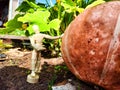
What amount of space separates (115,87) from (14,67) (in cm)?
180

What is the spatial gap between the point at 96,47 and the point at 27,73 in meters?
1.45

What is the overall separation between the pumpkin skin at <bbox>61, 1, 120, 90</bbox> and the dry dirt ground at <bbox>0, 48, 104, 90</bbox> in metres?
0.37

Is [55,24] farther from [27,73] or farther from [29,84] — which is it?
[29,84]

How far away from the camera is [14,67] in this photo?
201 inches

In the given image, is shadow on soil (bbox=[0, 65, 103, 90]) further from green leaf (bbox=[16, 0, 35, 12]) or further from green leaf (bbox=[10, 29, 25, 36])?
green leaf (bbox=[16, 0, 35, 12])

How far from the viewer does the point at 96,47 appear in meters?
3.74

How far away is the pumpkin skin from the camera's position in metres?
3.72

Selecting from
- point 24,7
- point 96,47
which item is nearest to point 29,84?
point 96,47

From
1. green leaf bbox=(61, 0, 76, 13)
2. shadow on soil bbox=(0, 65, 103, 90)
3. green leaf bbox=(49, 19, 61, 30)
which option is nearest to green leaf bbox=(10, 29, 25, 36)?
green leaf bbox=(49, 19, 61, 30)

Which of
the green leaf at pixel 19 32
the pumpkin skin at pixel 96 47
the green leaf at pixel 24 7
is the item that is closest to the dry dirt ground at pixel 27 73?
the pumpkin skin at pixel 96 47

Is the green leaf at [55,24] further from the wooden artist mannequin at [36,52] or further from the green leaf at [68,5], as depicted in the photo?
the wooden artist mannequin at [36,52]

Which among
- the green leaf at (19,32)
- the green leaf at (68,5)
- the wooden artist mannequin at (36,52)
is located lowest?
the green leaf at (19,32)

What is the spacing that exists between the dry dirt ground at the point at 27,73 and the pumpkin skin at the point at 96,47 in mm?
372

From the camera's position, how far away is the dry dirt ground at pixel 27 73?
4.41 meters
